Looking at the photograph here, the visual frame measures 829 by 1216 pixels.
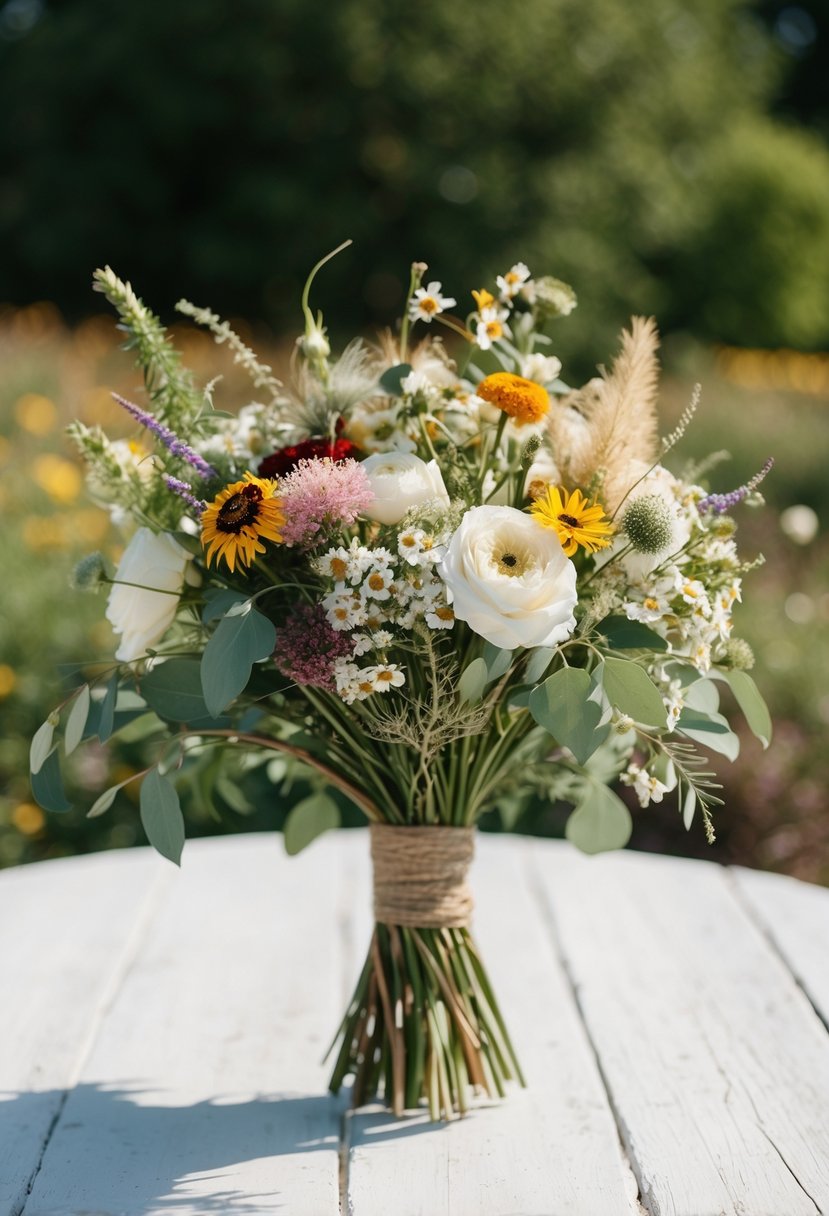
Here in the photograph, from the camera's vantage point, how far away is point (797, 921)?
2.03 metres

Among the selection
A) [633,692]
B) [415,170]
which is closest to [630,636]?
[633,692]

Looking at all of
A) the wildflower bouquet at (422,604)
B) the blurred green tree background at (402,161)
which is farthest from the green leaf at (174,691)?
the blurred green tree background at (402,161)

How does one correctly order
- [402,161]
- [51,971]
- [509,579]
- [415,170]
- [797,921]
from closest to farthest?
1. [509,579]
2. [51,971]
3. [797,921]
4. [415,170]
5. [402,161]

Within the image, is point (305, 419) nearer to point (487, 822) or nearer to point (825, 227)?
point (487, 822)

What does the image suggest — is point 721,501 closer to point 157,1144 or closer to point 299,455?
point 299,455

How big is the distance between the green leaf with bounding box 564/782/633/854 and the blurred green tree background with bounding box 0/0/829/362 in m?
11.9

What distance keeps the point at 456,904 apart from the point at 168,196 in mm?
14420

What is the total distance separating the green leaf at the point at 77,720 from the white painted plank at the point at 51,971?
448 millimetres

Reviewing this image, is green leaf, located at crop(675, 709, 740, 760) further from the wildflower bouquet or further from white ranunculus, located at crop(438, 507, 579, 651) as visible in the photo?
white ranunculus, located at crop(438, 507, 579, 651)

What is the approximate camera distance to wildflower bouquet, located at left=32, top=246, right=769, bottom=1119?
1198 mm

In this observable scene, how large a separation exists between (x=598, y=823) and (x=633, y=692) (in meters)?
0.39

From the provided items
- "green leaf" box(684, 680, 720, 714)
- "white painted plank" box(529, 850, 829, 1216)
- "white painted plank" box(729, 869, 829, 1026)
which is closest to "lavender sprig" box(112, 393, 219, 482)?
"green leaf" box(684, 680, 720, 714)

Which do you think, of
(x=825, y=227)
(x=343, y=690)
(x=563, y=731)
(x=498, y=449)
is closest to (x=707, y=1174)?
(x=563, y=731)

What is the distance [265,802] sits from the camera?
3.46 metres
